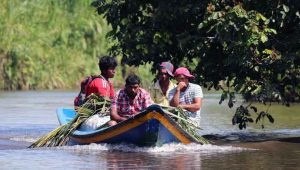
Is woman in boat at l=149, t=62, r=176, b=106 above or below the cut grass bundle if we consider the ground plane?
Answer: above

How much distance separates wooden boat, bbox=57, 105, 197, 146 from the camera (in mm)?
12859

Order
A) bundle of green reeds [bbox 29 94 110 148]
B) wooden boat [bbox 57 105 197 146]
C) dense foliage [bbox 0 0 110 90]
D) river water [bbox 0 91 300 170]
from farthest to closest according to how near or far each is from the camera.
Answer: dense foliage [bbox 0 0 110 90]
bundle of green reeds [bbox 29 94 110 148]
wooden boat [bbox 57 105 197 146]
river water [bbox 0 91 300 170]

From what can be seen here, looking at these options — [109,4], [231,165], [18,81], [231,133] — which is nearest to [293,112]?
[231,133]

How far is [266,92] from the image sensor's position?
1468cm

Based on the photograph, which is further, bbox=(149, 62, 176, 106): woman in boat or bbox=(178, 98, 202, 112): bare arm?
bbox=(178, 98, 202, 112): bare arm

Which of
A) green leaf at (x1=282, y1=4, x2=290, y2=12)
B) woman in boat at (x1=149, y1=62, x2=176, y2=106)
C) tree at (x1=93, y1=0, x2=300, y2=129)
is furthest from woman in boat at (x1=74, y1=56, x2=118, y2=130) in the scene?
green leaf at (x1=282, y1=4, x2=290, y2=12)

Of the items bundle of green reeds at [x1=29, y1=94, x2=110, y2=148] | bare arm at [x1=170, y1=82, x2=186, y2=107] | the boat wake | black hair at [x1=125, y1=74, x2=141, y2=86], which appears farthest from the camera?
bundle of green reeds at [x1=29, y1=94, x2=110, y2=148]

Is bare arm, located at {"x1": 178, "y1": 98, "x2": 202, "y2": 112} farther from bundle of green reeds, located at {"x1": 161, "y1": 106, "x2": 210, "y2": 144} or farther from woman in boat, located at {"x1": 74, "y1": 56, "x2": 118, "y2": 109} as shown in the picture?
woman in boat, located at {"x1": 74, "y1": 56, "x2": 118, "y2": 109}

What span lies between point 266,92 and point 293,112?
10.2m

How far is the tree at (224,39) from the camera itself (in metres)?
14.3

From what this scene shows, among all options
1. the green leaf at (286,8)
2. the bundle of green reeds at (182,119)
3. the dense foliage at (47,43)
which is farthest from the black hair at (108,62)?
the dense foliage at (47,43)

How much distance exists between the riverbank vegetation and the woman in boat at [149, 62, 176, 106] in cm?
2539

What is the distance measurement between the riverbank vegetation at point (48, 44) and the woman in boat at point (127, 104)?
25969 mm

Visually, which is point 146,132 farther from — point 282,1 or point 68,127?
point 282,1
